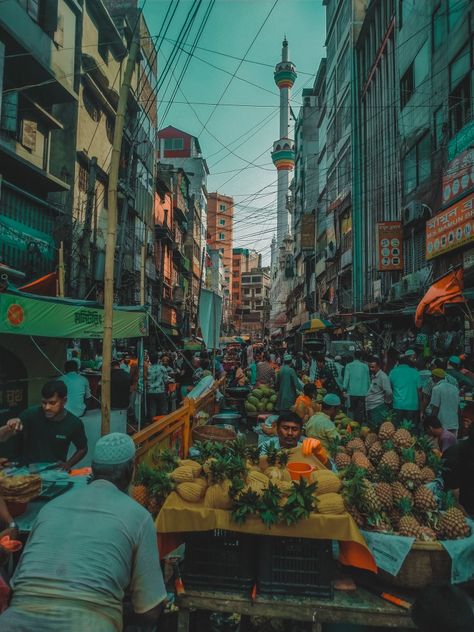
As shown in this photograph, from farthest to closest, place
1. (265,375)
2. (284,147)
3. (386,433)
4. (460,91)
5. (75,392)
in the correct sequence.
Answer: (284,147) → (460,91) → (265,375) → (75,392) → (386,433)

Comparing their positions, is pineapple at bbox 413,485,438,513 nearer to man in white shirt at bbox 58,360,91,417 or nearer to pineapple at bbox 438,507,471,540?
pineapple at bbox 438,507,471,540

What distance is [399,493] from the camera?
12.3 ft

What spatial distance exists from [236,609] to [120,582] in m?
1.41

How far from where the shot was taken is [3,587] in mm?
2285

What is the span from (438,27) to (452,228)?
8.72 meters

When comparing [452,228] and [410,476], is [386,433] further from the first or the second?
[452,228]

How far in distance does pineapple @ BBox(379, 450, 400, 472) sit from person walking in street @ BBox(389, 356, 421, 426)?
4.85m

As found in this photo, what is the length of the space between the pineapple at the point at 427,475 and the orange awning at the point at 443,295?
6320 mm

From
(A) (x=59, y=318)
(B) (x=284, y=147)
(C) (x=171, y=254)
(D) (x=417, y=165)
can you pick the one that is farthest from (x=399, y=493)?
(B) (x=284, y=147)

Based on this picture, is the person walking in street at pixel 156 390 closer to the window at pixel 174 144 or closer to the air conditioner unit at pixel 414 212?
the air conditioner unit at pixel 414 212

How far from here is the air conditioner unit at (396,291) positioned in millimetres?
18966

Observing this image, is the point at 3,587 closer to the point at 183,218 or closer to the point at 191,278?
the point at 183,218

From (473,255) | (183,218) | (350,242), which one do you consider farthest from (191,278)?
(473,255)

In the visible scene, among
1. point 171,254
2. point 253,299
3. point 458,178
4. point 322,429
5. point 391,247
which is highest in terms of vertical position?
point 253,299
